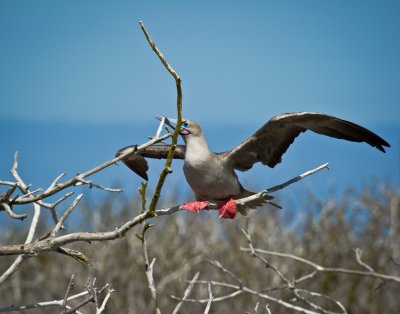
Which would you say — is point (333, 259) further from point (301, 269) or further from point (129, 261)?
point (129, 261)

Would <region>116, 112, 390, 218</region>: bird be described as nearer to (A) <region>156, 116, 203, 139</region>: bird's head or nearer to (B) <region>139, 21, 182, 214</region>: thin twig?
(A) <region>156, 116, 203, 139</region>: bird's head

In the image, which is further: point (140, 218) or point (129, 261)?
point (129, 261)

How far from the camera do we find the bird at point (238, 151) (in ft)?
19.9

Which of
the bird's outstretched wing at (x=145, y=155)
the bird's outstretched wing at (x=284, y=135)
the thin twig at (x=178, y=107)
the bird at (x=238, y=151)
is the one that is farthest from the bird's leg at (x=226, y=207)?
the thin twig at (x=178, y=107)

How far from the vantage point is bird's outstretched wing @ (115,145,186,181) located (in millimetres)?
6859

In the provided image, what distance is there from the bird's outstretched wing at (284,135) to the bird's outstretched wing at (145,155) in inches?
21.0

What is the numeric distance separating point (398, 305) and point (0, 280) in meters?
12.5

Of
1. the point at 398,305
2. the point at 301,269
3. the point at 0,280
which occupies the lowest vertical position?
the point at 398,305

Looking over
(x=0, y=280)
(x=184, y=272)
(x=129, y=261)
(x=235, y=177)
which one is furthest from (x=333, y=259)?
(x=0, y=280)

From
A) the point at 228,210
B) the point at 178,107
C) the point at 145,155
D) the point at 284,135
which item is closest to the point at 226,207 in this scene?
the point at 228,210

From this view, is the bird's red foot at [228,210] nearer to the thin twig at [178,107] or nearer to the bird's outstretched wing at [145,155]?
the bird's outstretched wing at [145,155]

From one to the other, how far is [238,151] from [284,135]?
1.58ft

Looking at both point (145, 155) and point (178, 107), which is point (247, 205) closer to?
point (145, 155)

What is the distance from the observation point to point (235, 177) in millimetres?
6699
